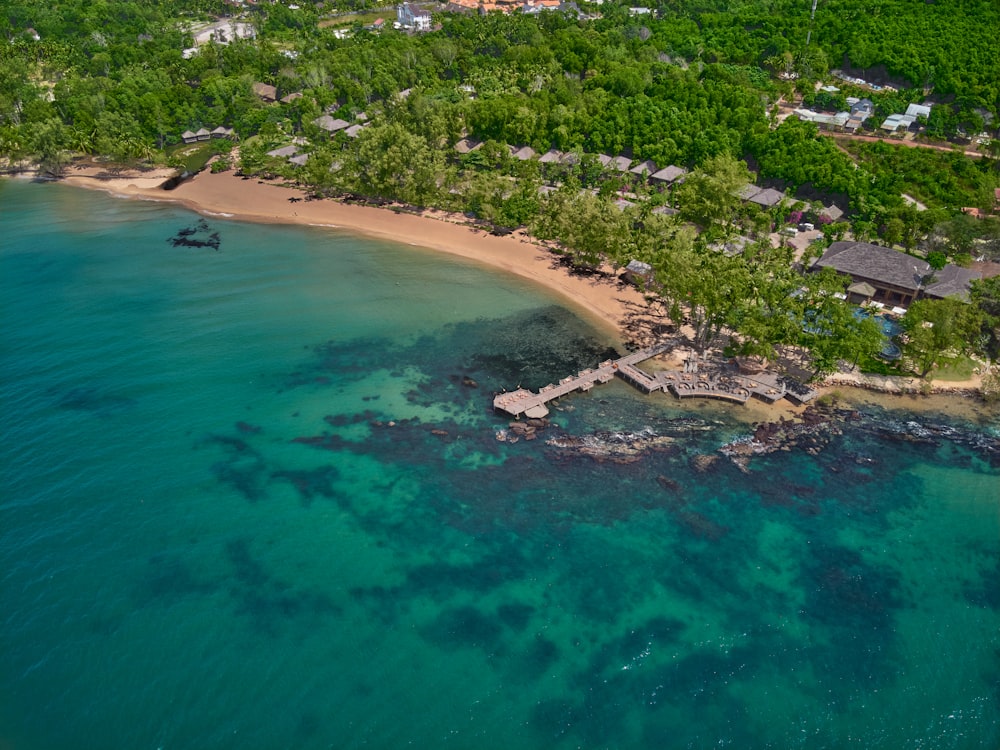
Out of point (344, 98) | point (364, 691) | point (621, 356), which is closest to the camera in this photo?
point (364, 691)

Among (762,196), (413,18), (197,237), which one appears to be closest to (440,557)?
(197,237)

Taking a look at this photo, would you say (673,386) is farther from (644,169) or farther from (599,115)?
(599,115)

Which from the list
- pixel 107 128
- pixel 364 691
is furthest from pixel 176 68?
pixel 364 691

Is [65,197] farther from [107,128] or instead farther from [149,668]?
[149,668]

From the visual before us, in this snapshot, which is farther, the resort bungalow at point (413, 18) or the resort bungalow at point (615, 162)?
the resort bungalow at point (413, 18)

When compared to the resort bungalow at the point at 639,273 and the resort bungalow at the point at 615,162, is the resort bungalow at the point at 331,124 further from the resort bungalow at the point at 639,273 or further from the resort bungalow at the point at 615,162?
the resort bungalow at the point at 639,273

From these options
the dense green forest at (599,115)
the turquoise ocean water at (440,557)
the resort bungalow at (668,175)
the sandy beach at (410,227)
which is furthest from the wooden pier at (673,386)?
the resort bungalow at (668,175)

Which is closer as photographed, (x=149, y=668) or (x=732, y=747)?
(x=732, y=747)
